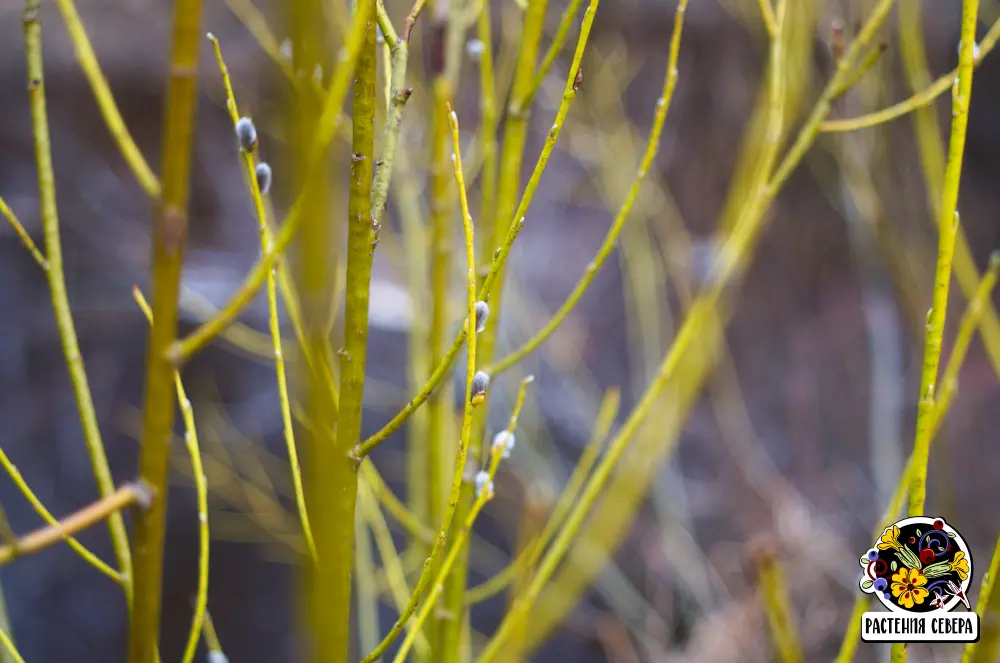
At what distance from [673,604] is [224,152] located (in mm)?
2574

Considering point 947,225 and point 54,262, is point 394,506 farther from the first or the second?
point 947,225

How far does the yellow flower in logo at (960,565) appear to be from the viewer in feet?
2.35

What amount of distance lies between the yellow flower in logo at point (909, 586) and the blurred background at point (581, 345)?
75.7 inches

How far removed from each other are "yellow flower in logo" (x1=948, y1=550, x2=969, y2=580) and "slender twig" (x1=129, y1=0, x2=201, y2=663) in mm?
732

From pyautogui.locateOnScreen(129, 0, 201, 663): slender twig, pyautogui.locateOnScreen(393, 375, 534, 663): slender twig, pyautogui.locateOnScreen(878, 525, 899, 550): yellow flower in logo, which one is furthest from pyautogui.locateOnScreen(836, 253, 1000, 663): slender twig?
pyautogui.locateOnScreen(129, 0, 201, 663): slender twig

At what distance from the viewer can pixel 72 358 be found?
564 mm

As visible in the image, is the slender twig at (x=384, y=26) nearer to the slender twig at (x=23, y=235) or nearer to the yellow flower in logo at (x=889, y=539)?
the slender twig at (x=23, y=235)

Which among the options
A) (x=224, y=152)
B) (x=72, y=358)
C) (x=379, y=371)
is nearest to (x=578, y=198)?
(x=379, y=371)

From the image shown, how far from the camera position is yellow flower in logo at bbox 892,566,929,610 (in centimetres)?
72

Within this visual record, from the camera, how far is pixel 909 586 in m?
0.73

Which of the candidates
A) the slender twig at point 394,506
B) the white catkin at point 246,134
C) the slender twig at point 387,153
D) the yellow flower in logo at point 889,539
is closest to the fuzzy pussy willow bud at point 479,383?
the slender twig at point 387,153

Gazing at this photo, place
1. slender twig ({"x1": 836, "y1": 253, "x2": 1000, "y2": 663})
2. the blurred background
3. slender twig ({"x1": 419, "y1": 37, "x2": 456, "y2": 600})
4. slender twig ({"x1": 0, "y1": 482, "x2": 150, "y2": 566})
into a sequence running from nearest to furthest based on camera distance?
1. slender twig ({"x1": 0, "y1": 482, "x2": 150, "y2": 566})
2. slender twig ({"x1": 836, "y1": 253, "x2": 1000, "y2": 663})
3. slender twig ({"x1": 419, "y1": 37, "x2": 456, "y2": 600})
4. the blurred background

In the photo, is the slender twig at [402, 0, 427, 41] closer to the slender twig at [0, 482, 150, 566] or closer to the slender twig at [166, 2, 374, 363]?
the slender twig at [166, 2, 374, 363]

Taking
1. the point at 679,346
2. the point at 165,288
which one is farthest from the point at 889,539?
the point at 165,288
